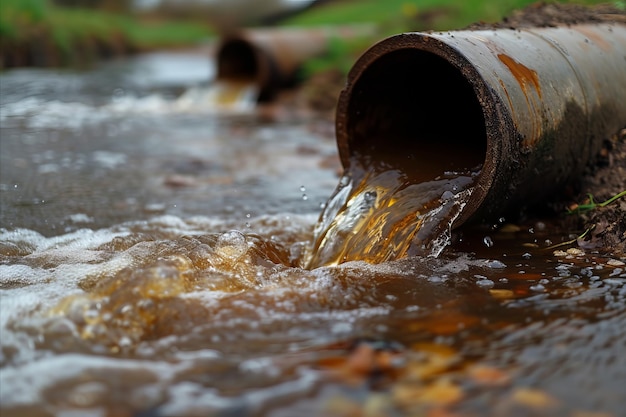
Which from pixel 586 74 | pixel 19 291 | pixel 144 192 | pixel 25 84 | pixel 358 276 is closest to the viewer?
pixel 19 291

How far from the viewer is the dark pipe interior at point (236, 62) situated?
11.0m

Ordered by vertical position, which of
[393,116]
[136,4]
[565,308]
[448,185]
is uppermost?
[136,4]

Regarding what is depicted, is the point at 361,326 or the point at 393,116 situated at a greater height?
the point at 393,116

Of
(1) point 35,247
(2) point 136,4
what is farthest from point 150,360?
(2) point 136,4

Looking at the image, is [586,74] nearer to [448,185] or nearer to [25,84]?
[448,185]

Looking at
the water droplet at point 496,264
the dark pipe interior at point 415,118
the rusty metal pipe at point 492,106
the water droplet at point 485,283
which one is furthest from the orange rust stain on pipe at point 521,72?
the water droplet at point 485,283

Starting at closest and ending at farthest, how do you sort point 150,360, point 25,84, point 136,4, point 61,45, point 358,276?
point 150,360, point 358,276, point 25,84, point 61,45, point 136,4

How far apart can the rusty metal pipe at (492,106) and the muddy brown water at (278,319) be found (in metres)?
0.33

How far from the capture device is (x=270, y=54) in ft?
32.7

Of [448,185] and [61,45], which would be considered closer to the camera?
[448,185]

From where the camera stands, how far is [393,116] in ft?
12.2

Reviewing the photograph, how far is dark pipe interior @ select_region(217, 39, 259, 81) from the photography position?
10977 millimetres

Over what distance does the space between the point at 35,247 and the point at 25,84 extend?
26.3 ft

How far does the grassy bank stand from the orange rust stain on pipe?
36.7 ft
